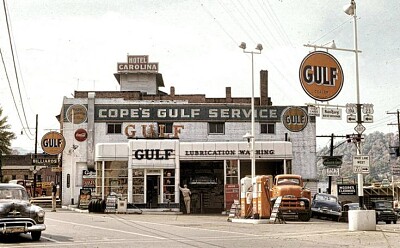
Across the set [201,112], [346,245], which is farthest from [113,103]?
[346,245]

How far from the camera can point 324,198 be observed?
132 feet

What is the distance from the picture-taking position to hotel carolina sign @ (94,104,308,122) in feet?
172

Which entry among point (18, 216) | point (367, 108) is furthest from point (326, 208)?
point (18, 216)

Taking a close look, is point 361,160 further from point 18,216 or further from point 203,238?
point 18,216

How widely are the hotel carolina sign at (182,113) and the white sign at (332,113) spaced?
95.8 ft

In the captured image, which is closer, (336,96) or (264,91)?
(336,96)

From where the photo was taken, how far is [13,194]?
765 inches

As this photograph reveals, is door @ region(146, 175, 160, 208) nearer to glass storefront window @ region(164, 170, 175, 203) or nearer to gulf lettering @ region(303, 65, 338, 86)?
glass storefront window @ region(164, 170, 175, 203)

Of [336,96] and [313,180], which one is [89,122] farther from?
[336,96]

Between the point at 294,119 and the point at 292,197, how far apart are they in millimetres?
19743

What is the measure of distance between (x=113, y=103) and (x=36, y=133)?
18.6 m

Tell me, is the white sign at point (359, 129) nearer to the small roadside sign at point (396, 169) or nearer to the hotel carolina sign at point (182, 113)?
the hotel carolina sign at point (182, 113)

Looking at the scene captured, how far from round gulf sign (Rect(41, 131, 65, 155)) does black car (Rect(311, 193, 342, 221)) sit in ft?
66.7

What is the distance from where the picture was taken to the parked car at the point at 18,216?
58.7 ft
